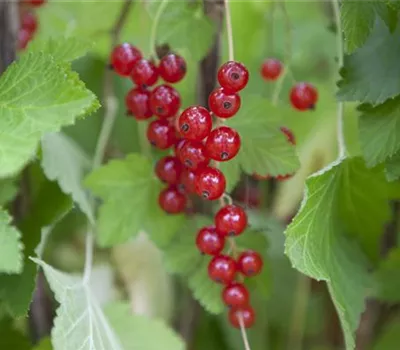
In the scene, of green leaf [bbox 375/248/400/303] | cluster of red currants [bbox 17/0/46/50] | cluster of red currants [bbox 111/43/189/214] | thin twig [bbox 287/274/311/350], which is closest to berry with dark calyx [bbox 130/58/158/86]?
cluster of red currants [bbox 111/43/189/214]

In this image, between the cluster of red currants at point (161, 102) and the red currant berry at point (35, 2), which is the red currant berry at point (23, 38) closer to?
the red currant berry at point (35, 2)

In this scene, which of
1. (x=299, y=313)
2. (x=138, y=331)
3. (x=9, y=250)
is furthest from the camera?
(x=299, y=313)

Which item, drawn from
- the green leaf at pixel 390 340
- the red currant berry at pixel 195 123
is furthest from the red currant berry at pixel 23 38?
the green leaf at pixel 390 340

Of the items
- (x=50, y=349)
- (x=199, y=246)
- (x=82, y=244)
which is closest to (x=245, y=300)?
(x=199, y=246)

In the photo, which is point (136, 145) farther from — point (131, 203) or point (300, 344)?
point (300, 344)

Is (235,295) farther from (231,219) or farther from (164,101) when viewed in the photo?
(164,101)

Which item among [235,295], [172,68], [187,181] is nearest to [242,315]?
[235,295]

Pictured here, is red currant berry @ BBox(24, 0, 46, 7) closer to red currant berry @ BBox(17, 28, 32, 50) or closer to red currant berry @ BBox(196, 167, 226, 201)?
red currant berry @ BBox(17, 28, 32, 50)

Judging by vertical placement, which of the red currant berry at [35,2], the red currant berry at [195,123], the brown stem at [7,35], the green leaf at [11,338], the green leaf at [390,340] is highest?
the red currant berry at [35,2]
